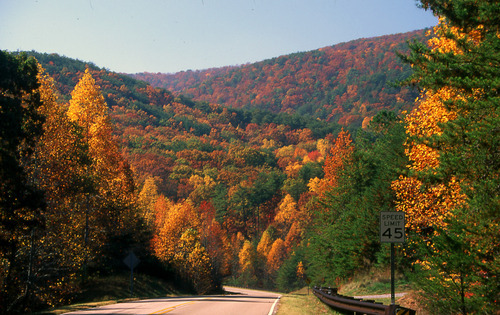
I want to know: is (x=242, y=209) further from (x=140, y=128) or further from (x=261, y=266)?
(x=140, y=128)

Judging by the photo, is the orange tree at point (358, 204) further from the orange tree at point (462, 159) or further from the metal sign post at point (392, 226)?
the metal sign post at point (392, 226)

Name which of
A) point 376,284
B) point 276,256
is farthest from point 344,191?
point 276,256

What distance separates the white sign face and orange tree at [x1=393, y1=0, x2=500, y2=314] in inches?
71.1

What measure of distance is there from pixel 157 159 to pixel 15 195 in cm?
12842

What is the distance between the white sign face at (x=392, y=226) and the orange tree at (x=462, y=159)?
1806mm

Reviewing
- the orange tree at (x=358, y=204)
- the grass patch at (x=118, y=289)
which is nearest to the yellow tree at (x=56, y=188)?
the grass patch at (x=118, y=289)

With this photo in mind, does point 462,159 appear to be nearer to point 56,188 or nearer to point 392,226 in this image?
point 392,226

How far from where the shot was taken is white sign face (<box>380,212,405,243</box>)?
12688mm

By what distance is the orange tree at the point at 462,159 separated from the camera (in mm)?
12883

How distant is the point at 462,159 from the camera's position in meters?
14.6

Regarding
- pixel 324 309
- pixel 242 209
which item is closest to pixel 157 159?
pixel 242 209

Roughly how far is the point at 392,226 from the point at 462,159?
3.77m

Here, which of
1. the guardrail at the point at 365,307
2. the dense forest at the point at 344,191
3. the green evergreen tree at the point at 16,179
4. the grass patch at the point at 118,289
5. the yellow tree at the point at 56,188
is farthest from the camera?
the grass patch at the point at 118,289

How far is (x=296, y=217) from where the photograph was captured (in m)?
112
